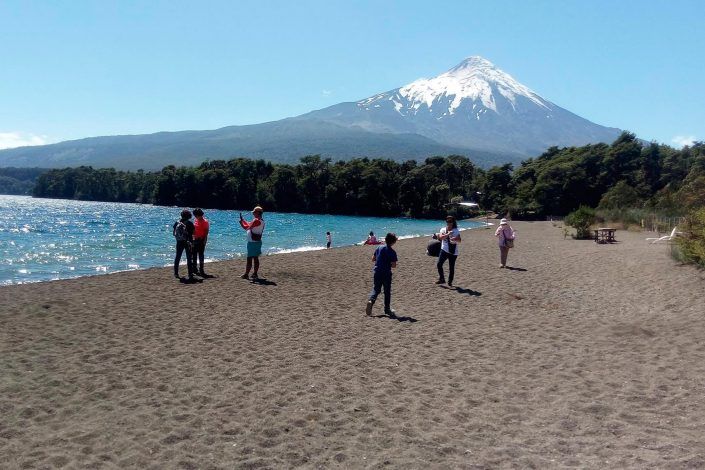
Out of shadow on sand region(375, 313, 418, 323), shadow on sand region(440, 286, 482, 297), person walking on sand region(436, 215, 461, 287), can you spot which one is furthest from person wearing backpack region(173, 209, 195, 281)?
shadow on sand region(440, 286, 482, 297)

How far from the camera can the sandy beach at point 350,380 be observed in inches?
186

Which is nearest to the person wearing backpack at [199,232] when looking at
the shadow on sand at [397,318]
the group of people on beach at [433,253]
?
the group of people on beach at [433,253]

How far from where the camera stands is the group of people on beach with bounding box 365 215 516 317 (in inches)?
400

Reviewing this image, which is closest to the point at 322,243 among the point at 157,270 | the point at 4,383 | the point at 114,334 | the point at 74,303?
the point at 157,270

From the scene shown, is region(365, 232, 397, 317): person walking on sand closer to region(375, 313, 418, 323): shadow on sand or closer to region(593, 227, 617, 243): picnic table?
region(375, 313, 418, 323): shadow on sand

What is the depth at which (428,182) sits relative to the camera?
345 feet

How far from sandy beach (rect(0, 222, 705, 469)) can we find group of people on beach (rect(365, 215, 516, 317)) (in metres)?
0.43

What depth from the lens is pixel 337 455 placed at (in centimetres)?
464

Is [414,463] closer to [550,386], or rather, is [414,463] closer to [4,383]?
[550,386]

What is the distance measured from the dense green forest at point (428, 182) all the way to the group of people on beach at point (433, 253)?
68.5m

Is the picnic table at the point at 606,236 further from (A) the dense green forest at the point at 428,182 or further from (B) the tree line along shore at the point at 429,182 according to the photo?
(A) the dense green forest at the point at 428,182

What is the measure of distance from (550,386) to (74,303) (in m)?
8.80

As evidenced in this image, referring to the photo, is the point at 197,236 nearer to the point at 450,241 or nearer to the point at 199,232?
the point at 199,232

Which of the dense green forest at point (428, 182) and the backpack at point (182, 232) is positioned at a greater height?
the dense green forest at point (428, 182)
